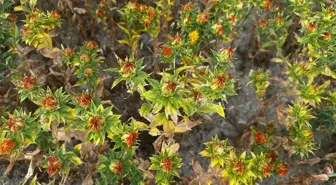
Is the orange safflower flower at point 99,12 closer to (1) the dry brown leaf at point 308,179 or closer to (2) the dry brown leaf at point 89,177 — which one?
(2) the dry brown leaf at point 89,177

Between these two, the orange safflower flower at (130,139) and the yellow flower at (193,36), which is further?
the yellow flower at (193,36)

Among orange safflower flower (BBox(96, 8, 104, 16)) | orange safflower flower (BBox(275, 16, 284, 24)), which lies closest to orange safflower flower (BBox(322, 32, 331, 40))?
orange safflower flower (BBox(275, 16, 284, 24))

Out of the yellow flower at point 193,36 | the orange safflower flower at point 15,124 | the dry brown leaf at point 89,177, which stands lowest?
the dry brown leaf at point 89,177

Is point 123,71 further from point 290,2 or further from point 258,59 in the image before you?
point 258,59

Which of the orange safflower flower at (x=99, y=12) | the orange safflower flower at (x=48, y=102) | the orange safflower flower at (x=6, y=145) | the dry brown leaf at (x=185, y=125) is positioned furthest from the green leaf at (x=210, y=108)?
the orange safflower flower at (x=99, y=12)

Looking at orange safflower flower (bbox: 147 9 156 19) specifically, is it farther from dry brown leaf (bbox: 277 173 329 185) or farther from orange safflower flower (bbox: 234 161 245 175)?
dry brown leaf (bbox: 277 173 329 185)

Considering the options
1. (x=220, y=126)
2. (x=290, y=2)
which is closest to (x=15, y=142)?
(x=220, y=126)

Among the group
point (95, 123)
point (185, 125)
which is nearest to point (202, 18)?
point (185, 125)

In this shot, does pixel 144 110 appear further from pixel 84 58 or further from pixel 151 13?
pixel 151 13

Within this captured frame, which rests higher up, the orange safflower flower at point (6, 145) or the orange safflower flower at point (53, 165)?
the orange safflower flower at point (6, 145)
